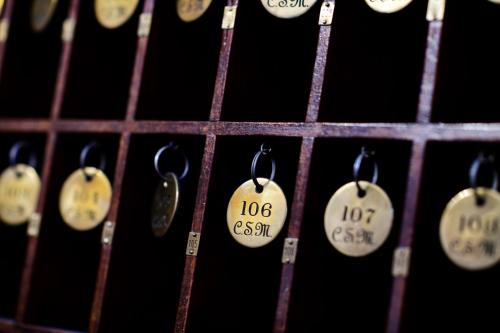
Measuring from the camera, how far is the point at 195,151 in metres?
1.55

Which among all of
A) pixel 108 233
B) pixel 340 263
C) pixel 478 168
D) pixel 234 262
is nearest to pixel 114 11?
pixel 108 233

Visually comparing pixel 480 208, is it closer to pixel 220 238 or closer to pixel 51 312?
pixel 220 238

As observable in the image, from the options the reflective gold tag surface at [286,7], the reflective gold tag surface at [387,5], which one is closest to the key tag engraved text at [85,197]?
the reflective gold tag surface at [286,7]

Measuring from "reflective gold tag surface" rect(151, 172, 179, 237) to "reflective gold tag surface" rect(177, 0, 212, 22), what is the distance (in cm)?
29

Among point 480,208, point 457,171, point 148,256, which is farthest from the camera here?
point 148,256

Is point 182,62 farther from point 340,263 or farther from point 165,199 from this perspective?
point 340,263

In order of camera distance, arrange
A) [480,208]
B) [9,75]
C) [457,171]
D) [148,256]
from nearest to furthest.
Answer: [480,208]
[457,171]
[148,256]
[9,75]

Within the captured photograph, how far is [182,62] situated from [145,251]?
363 millimetres

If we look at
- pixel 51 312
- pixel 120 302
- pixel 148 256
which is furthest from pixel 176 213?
pixel 51 312

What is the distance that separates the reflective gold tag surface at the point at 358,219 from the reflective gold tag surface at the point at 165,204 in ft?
0.95

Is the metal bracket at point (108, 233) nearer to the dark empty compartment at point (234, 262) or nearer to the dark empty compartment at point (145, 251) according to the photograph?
the dark empty compartment at point (145, 251)

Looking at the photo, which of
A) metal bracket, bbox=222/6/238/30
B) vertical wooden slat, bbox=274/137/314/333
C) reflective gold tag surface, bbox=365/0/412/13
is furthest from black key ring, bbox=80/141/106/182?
reflective gold tag surface, bbox=365/0/412/13

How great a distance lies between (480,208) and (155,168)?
572 millimetres

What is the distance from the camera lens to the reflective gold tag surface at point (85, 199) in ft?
4.99
